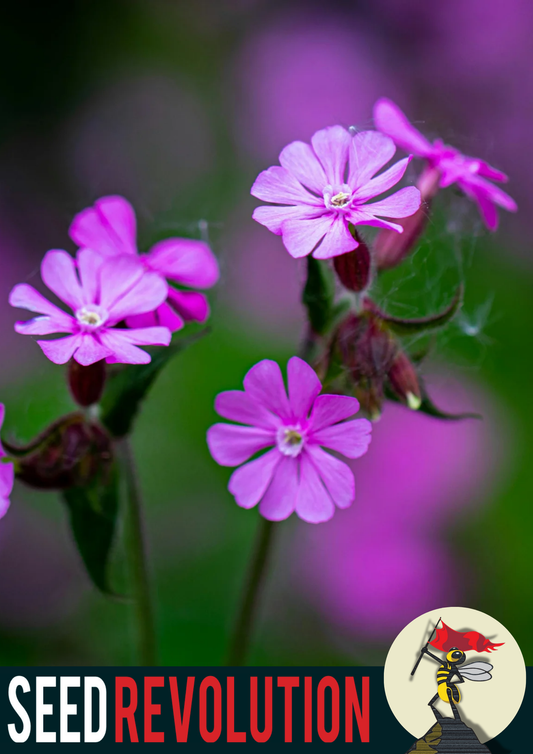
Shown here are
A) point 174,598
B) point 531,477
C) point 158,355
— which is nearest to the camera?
point 158,355

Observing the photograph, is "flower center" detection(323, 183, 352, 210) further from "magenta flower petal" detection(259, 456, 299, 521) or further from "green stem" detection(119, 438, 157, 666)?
"green stem" detection(119, 438, 157, 666)

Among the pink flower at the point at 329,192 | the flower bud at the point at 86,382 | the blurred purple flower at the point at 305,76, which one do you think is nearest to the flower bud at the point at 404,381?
the pink flower at the point at 329,192

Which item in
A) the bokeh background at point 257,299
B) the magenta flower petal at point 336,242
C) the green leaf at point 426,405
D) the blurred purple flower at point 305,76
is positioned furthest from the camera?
the blurred purple flower at point 305,76

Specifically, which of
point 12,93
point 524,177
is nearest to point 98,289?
point 524,177

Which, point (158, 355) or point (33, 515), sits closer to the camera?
point (158, 355)

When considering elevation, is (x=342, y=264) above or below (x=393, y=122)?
below

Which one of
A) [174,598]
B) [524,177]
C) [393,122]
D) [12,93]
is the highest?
[12,93]

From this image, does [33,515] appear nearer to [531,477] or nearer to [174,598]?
[174,598]

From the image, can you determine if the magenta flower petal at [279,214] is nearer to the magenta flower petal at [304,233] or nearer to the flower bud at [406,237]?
the magenta flower petal at [304,233]
